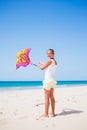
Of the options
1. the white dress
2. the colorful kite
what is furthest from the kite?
the white dress

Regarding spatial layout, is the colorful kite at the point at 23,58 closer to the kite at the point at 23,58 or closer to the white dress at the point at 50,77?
the kite at the point at 23,58

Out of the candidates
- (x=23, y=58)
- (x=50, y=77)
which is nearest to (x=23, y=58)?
(x=23, y=58)

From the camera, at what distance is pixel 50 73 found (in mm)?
6730

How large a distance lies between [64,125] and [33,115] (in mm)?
1558

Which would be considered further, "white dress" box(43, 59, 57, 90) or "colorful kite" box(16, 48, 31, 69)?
"colorful kite" box(16, 48, 31, 69)

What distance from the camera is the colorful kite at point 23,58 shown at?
7.19 m

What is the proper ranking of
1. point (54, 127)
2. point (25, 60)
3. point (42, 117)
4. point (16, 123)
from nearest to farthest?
point (54, 127), point (16, 123), point (42, 117), point (25, 60)

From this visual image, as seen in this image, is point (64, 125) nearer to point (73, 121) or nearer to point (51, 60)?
point (73, 121)

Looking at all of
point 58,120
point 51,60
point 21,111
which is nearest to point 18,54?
point 51,60

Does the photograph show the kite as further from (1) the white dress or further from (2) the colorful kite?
(1) the white dress

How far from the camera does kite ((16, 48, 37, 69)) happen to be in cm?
718

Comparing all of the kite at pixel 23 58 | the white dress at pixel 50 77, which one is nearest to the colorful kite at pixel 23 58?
the kite at pixel 23 58

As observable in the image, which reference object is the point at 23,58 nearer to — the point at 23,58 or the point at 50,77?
the point at 23,58

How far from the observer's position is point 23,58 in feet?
23.7
